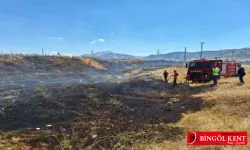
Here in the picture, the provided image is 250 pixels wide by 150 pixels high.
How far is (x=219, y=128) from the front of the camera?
13.6 m

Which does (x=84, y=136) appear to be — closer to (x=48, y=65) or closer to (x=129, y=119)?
(x=129, y=119)

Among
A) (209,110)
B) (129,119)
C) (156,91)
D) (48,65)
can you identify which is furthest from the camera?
(48,65)

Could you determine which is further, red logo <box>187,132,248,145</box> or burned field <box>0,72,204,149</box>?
burned field <box>0,72,204,149</box>

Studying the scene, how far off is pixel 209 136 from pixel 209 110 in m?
6.62

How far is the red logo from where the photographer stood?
36.0 ft

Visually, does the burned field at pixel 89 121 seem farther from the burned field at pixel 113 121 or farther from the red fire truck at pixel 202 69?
the red fire truck at pixel 202 69

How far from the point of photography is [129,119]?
55.6 feet

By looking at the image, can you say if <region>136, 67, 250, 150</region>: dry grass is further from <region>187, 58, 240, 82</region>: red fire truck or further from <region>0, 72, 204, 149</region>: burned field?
<region>187, 58, 240, 82</region>: red fire truck

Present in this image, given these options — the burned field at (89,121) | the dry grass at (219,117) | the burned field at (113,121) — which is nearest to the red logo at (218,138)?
the dry grass at (219,117)

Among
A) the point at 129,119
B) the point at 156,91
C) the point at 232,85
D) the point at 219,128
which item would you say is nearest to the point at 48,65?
the point at 156,91

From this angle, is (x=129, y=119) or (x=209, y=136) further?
(x=129, y=119)

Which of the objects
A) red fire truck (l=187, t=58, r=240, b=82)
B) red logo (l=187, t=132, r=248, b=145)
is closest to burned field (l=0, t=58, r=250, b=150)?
red logo (l=187, t=132, r=248, b=145)

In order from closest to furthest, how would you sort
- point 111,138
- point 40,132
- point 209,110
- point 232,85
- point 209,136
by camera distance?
point 209,136, point 111,138, point 40,132, point 209,110, point 232,85

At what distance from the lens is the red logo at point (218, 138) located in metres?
11.0
